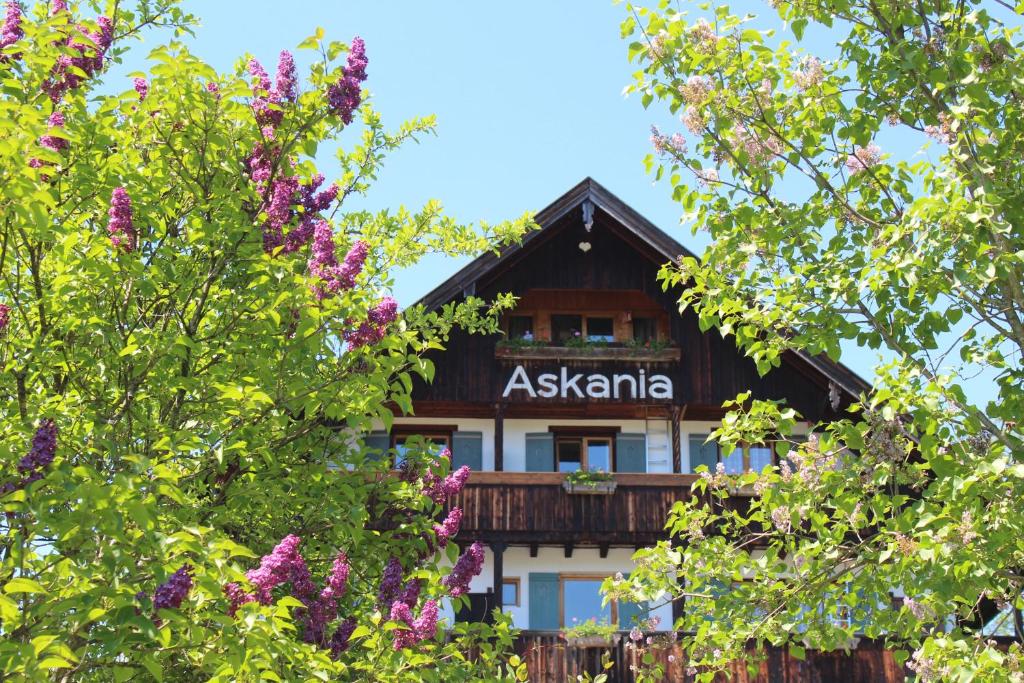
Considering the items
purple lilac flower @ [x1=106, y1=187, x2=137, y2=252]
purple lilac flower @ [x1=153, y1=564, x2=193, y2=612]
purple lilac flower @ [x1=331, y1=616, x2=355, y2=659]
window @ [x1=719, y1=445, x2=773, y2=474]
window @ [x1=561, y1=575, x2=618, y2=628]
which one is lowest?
purple lilac flower @ [x1=331, y1=616, x2=355, y2=659]

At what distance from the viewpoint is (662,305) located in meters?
23.0

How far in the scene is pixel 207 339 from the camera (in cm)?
880

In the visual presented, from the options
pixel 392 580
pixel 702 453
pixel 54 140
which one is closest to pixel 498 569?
pixel 702 453

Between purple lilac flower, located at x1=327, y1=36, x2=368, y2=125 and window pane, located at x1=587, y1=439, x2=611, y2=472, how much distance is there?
15.2 metres

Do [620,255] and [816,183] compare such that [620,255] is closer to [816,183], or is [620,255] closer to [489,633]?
[816,183]

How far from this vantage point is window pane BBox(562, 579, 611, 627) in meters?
21.5

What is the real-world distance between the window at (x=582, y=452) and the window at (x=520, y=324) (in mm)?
2126

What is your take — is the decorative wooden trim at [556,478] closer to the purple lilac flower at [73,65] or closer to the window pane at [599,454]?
the window pane at [599,454]

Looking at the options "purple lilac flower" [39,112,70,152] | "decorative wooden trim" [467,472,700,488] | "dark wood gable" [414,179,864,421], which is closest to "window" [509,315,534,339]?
"dark wood gable" [414,179,864,421]

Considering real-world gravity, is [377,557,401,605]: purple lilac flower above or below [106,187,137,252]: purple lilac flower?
below

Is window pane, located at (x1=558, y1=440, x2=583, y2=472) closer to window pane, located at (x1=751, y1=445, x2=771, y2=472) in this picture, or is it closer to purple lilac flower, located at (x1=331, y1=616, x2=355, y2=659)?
window pane, located at (x1=751, y1=445, x2=771, y2=472)

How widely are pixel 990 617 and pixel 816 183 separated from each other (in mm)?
15216

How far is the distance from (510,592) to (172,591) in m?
16.2

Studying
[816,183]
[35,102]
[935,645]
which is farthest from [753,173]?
[35,102]
